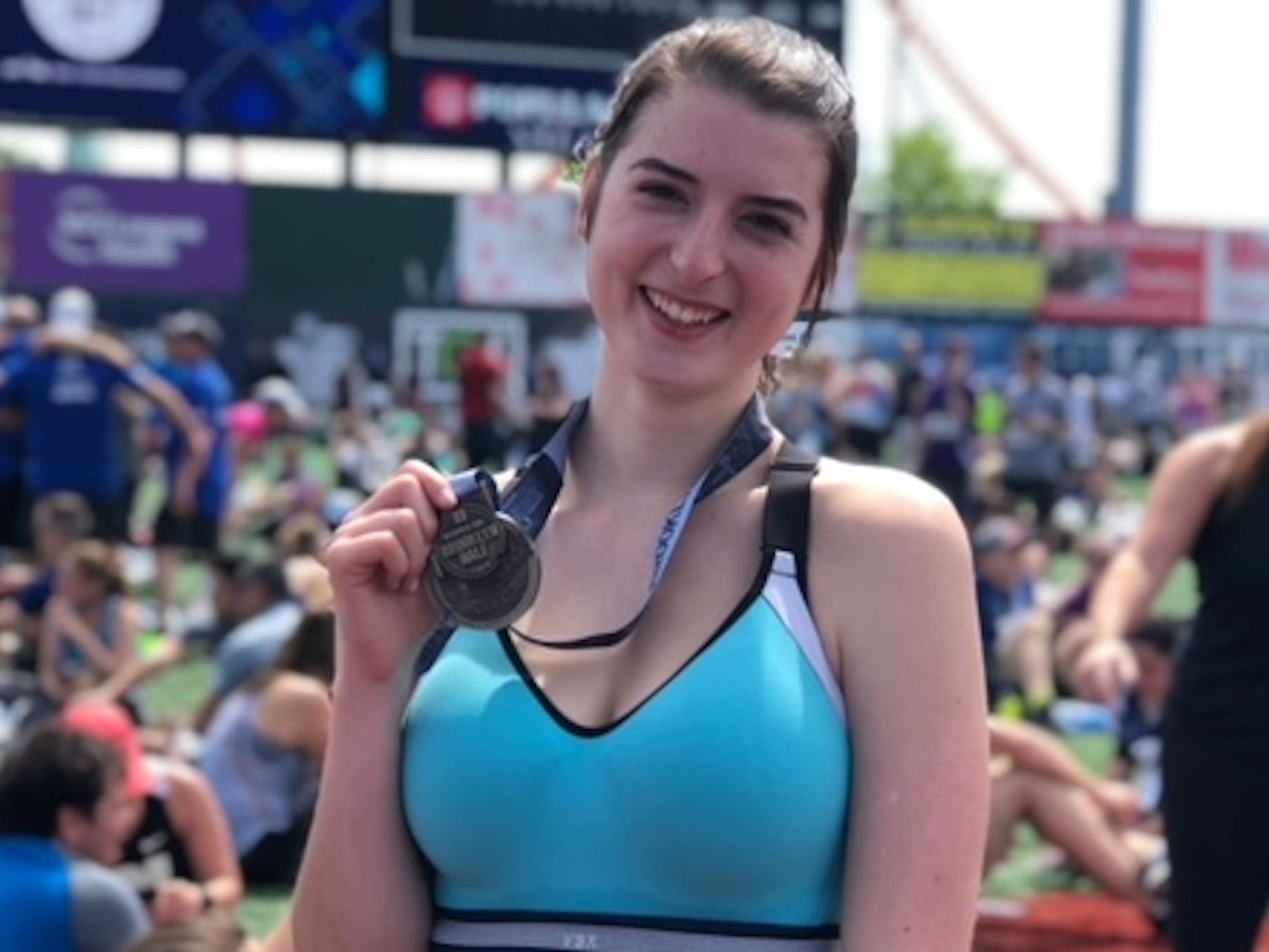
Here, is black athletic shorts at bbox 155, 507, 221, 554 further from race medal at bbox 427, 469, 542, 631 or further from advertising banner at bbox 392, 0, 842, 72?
race medal at bbox 427, 469, 542, 631

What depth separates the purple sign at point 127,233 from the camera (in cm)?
2642

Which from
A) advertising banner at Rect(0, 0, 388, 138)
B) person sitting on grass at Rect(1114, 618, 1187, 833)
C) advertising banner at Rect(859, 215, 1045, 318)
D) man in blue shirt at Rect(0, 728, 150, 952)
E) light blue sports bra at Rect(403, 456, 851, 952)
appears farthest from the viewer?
advertising banner at Rect(859, 215, 1045, 318)

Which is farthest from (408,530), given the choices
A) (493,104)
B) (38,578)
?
(493,104)

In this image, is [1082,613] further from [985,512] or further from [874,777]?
[874,777]

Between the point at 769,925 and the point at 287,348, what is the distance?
1317 inches

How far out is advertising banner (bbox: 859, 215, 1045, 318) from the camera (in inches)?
1232

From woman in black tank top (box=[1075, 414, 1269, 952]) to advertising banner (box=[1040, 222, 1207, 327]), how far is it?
2852 cm

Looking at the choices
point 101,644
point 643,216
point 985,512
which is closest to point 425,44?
point 985,512

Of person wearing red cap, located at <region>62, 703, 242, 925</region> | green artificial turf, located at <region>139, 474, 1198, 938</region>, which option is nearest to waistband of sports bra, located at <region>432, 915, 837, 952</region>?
green artificial turf, located at <region>139, 474, 1198, 938</region>

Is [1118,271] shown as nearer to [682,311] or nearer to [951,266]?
[951,266]

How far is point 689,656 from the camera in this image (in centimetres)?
185

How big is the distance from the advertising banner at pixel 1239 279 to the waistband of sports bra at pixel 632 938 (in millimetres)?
31840

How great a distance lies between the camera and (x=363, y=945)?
192cm

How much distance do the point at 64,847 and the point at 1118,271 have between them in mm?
28202
